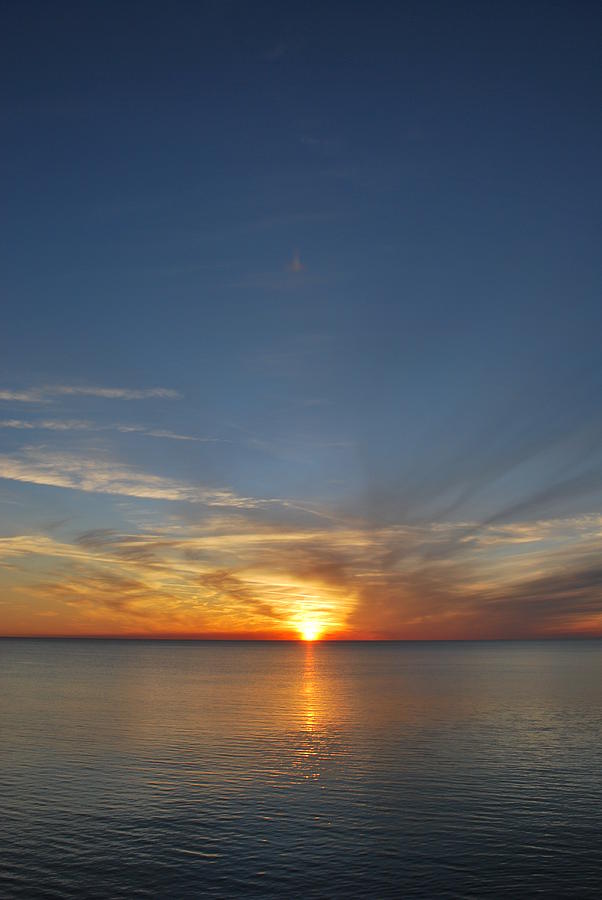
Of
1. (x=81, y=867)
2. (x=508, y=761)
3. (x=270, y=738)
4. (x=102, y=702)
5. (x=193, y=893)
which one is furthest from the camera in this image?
(x=102, y=702)

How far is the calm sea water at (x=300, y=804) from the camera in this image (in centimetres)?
4009

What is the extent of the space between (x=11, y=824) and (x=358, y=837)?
23.6 m

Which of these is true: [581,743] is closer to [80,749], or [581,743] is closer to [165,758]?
[165,758]

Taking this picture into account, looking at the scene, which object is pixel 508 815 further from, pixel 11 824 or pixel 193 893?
pixel 11 824

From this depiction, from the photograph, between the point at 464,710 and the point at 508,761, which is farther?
the point at 464,710

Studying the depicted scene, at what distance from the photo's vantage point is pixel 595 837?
46969mm

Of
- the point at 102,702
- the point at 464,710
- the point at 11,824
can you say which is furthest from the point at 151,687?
the point at 11,824

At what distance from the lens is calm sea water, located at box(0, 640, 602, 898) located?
1578 inches

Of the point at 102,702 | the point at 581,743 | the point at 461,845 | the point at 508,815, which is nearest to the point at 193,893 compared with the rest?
the point at 461,845

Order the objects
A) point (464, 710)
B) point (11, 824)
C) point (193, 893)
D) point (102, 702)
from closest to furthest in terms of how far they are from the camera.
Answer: point (193, 893) → point (11, 824) → point (464, 710) → point (102, 702)

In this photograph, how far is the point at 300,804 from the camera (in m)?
55.7

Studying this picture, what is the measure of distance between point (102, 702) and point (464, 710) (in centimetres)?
6289

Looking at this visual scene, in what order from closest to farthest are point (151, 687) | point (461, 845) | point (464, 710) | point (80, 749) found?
point (461, 845) → point (80, 749) → point (464, 710) → point (151, 687)

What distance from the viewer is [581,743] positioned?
81.8 metres
